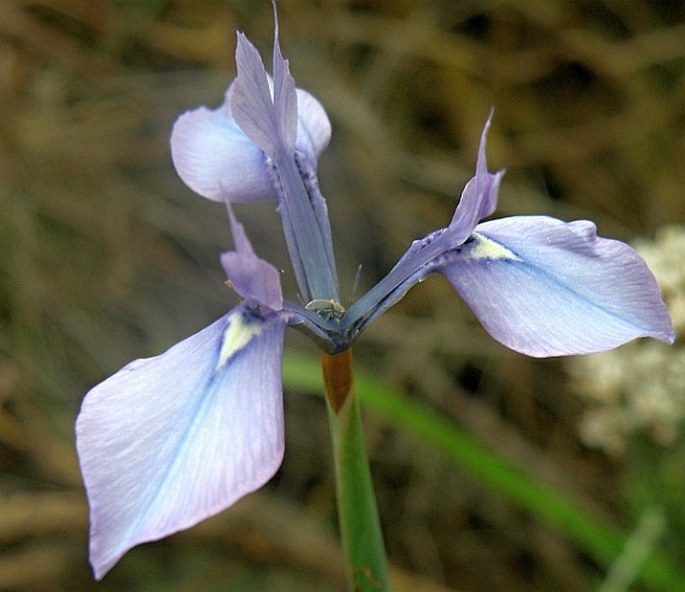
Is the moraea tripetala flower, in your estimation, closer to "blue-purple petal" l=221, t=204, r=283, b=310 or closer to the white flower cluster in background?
"blue-purple petal" l=221, t=204, r=283, b=310

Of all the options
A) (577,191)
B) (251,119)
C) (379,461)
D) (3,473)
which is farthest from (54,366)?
(251,119)

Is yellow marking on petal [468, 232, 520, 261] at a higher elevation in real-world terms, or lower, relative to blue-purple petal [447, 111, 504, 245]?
lower

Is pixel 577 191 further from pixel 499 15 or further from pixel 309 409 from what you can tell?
pixel 309 409

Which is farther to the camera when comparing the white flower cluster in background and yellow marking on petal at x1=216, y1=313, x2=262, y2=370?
the white flower cluster in background

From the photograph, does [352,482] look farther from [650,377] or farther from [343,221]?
[343,221]

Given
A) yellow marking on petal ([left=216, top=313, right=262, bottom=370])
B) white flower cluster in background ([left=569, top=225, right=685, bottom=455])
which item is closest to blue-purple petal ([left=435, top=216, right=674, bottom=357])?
yellow marking on petal ([left=216, top=313, right=262, bottom=370])

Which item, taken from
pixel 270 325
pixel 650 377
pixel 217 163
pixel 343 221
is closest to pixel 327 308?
pixel 270 325

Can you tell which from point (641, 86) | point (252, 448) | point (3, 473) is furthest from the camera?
point (641, 86)
